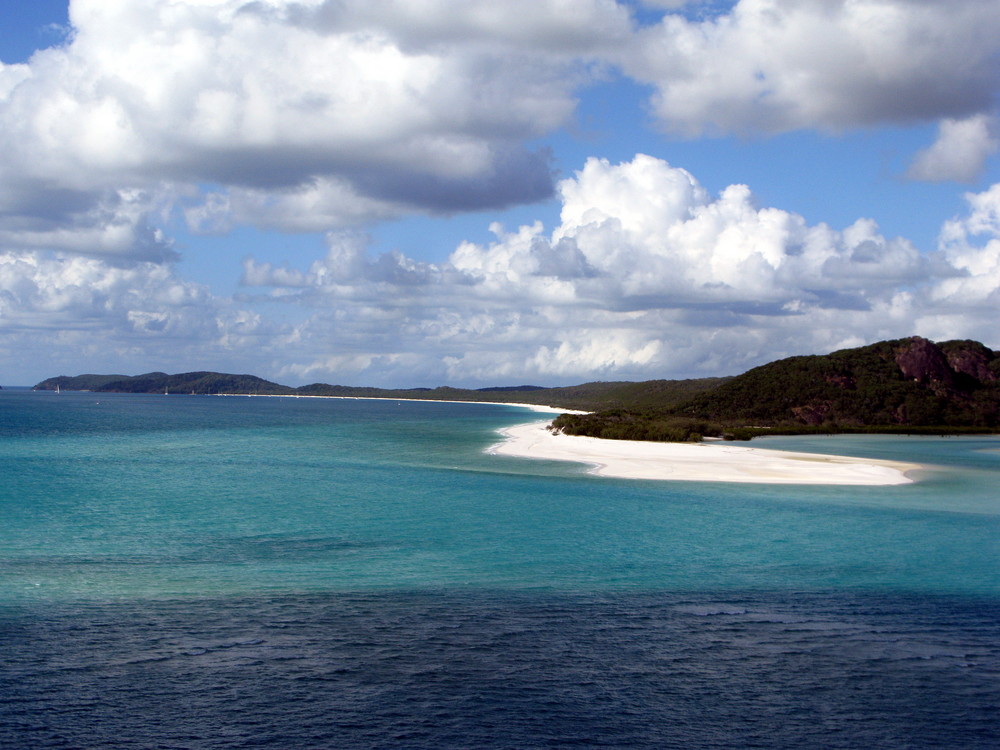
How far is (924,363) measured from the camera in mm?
129750

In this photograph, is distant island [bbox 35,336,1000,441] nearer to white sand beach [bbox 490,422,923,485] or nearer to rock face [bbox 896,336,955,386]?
rock face [bbox 896,336,955,386]

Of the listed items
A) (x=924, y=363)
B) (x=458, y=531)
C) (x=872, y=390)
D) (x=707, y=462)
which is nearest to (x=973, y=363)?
(x=924, y=363)

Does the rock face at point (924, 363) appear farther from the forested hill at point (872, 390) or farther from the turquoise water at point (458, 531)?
the turquoise water at point (458, 531)

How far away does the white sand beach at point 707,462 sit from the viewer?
147ft

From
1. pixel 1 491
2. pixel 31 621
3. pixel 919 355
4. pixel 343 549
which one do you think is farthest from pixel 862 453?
pixel 919 355

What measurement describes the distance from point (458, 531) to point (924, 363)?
125 meters

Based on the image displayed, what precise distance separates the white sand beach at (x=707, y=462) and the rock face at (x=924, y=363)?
74349 mm

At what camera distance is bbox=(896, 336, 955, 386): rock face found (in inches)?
5020

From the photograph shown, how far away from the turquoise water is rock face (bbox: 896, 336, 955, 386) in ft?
282

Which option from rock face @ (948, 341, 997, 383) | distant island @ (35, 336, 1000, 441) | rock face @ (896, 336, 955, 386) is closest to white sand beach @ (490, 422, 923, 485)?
distant island @ (35, 336, 1000, 441)

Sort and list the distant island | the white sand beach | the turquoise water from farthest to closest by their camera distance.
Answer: the distant island < the white sand beach < the turquoise water

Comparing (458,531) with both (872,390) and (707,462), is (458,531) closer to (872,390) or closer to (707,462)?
(707,462)

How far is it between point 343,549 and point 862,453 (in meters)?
56.7

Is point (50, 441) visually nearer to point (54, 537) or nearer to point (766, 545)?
point (54, 537)
